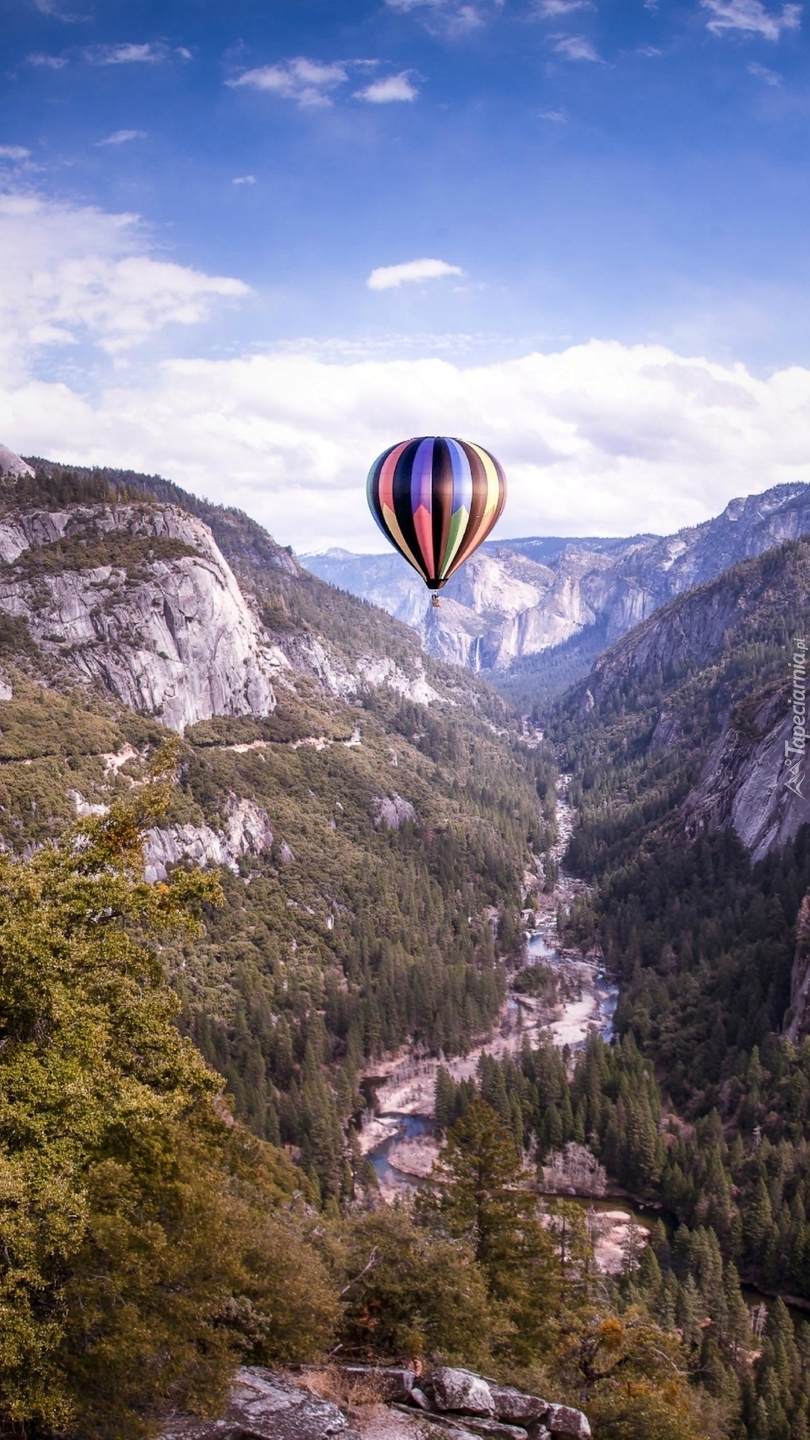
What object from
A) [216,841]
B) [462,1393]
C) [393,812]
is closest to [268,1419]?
[462,1393]

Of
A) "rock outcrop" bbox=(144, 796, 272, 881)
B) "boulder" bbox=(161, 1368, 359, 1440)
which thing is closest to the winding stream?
"rock outcrop" bbox=(144, 796, 272, 881)

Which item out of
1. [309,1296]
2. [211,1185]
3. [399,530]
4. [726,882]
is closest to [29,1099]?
[211,1185]

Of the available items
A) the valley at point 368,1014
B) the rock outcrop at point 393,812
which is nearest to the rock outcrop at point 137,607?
the valley at point 368,1014

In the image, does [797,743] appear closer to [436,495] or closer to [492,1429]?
[436,495]

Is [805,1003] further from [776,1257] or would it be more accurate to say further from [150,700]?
[150,700]

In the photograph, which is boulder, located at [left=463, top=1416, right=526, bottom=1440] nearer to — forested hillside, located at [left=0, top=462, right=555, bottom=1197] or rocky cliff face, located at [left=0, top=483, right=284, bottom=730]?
forested hillside, located at [left=0, top=462, right=555, bottom=1197]

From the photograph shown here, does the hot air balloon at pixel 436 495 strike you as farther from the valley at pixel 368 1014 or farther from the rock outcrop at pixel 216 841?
the rock outcrop at pixel 216 841
